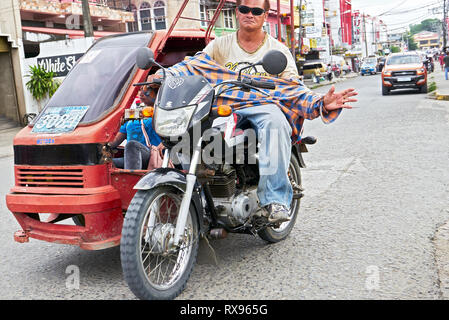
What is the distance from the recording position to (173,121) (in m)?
3.28

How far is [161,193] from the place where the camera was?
10.6ft

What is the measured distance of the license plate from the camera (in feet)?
12.5

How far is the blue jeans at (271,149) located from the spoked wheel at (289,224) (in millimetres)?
507

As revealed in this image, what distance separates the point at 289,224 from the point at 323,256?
2.05 feet

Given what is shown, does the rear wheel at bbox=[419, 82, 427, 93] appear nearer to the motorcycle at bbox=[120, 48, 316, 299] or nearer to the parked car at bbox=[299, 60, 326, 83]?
the motorcycle at bbox=[120, 48, 316, 299]

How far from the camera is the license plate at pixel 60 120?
3.80 meters

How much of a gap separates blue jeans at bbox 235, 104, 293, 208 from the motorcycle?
113 millimetres

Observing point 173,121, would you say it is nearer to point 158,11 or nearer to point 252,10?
point 252,10

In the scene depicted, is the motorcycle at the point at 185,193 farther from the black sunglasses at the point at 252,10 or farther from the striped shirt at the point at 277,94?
the black sunglasses at the point at 252,10

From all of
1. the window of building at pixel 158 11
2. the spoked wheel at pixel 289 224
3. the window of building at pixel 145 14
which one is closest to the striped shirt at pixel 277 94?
the spoked wheel at pixel 289 224

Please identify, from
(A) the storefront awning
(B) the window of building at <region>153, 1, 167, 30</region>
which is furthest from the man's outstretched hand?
(B) the window of building at <region>153, 1, 167, 30</region>

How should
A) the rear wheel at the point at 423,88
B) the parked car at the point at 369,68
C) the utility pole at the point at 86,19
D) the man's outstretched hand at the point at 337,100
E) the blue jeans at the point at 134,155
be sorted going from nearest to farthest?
the man's outstretched hand at the point at 337,100 → the blue jeans at the point at 134,155 → the utility pole at the point at 86,19 → the rear wheel at the point at 423,88 → the parked car at the point at 369,68

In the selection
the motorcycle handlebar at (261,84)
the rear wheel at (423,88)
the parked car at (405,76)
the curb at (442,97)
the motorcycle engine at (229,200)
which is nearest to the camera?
the motorcycle handlebar at (261,84)

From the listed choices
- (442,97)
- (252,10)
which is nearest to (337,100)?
(252,10)
